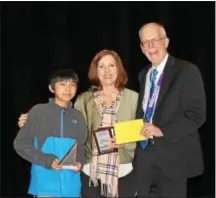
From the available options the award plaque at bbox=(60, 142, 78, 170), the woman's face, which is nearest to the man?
the woman's face

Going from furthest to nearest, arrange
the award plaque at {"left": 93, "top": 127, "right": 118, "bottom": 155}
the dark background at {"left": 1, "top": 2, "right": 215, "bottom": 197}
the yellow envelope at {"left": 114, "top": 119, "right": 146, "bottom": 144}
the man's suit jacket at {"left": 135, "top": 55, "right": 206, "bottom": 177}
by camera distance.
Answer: the dark background at {"left": 1, "top": 2, "right": 215, "bottom": 197} → the award plaque at {"left": 93, "top": 127, "right": 118, "bottom": 155} → the yellow envelope at {"left": 114, "top": 119, "right": 146, "bottom": 144} → the man's suit jacket at {"left": 135, "top": 55, "right": 206, "bottom": 177}

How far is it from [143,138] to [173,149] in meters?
0.21

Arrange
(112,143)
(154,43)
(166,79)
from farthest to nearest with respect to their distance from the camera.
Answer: (112,143) → (154,43) → (166,79)

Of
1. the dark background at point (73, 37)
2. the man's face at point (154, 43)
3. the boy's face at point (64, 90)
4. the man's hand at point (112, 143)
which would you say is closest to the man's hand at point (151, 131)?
the man's hand at point (112, 143)

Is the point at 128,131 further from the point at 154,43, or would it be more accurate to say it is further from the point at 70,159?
the point at 154,43

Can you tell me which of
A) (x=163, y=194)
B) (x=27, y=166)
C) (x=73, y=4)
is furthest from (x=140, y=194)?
(x=73, y=4)

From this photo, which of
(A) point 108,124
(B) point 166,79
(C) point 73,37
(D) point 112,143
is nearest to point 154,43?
(B) point 166,79

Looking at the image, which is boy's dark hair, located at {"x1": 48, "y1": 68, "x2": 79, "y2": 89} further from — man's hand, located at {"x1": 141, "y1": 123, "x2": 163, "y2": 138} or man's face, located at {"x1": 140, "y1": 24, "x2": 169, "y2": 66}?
man's hand, located at {"x1": 141, "y1": 123, "x2": 163, "y2": 138}

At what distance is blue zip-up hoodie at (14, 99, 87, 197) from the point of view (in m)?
3.20

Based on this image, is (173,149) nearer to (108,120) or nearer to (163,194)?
(163,194)

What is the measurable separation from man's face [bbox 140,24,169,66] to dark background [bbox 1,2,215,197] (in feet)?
5.50

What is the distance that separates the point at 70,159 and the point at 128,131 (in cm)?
44

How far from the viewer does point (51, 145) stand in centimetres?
323

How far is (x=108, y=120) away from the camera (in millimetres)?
3365
